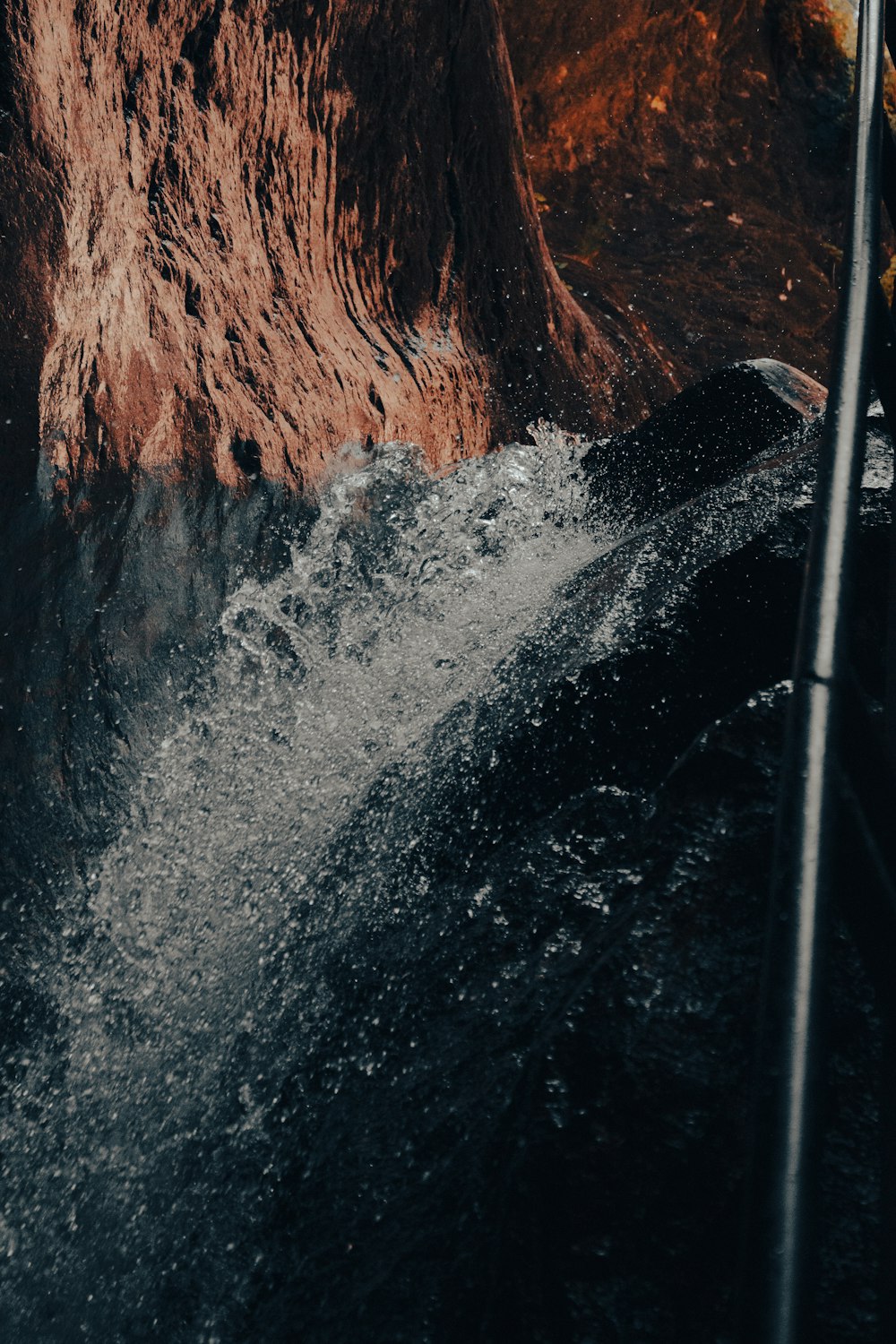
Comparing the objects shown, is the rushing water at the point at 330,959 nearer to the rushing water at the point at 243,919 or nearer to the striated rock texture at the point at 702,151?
the rushing water at the point at 243,919

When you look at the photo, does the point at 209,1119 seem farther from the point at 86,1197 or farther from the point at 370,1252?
the point at 370,1252

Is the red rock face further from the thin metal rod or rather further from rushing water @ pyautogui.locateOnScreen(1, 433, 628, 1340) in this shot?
the thin metal rod

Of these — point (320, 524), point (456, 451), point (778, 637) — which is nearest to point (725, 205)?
point (456, 451)

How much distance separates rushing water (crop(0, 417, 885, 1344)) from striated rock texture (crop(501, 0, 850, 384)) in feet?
18.5

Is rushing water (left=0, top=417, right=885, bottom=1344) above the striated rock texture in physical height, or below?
below

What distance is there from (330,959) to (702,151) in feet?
27.0

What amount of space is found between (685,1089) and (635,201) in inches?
319

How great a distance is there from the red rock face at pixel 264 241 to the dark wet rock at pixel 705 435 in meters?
0.80

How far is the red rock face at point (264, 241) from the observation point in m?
2.48

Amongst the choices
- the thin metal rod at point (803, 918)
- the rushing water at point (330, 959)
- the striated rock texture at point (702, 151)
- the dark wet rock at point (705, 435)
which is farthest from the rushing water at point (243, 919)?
the striated rock texture at point (702, 151)

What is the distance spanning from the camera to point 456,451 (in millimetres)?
4215

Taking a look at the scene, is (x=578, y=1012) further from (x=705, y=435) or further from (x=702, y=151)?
(x=702, y=151)

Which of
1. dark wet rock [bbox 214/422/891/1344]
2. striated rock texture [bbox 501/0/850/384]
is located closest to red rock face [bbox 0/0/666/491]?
dark wet rock [bbox 214/422/891/1344]

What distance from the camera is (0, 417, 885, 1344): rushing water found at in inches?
54.2
